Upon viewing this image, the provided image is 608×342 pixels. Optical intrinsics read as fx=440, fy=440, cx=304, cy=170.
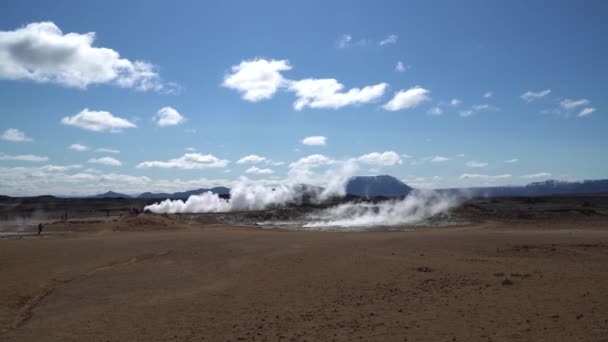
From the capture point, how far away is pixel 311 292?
→ 50.1ft

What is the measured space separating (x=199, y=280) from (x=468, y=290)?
406 inches

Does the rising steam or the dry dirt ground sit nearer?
the dry dirt ground

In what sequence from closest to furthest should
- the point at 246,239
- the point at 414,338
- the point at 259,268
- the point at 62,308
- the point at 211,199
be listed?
the point at 414,338, the point at 62,308, the point at 259,268, the point at 246,239, the point at 211,199

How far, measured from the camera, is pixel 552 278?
54.0 feet

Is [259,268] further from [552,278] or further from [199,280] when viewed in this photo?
[552,278]

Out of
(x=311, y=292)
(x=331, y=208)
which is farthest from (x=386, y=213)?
(x=311, y=292)

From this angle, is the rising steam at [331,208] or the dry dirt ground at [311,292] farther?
the rising steam at [331,208]

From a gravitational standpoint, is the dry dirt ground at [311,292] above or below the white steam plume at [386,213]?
below

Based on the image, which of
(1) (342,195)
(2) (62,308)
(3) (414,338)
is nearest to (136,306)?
(2) (62,308)

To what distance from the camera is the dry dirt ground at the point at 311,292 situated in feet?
35.9

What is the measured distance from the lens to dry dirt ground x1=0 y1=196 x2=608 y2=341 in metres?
10.9

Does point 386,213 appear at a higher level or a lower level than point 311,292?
higher

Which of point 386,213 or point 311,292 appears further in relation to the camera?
point 386,213

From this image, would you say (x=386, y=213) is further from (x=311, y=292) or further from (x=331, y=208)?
(x=311, y=292)
